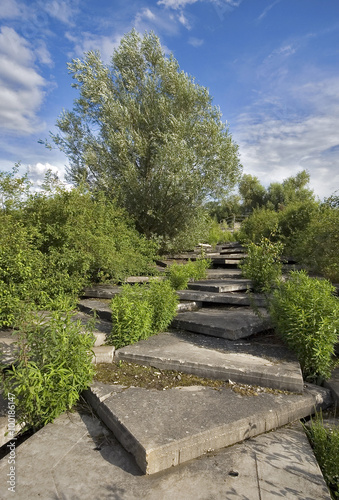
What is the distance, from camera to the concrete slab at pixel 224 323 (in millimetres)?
3725

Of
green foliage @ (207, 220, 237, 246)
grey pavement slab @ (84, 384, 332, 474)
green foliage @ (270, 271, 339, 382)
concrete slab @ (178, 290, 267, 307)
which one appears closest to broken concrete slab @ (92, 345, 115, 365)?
grey pavement slab @ (84, 384, 332, 474)

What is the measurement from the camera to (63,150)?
962cm

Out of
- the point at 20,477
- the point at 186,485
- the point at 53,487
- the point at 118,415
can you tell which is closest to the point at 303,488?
the point at 186,485

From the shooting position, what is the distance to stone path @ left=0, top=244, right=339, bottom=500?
173 cm

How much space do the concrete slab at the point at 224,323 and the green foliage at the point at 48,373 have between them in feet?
5.83

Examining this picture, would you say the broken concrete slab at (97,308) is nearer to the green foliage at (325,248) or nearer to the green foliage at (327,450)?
the green foliage at (327,450)

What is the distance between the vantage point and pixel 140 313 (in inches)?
137

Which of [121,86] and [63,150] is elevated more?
[121,86]

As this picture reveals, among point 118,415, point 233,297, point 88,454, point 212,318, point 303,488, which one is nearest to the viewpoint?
point 303,488

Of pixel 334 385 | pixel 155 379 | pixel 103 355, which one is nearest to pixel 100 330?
pixel 103 355

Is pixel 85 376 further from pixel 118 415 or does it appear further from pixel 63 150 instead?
pixel 63 150

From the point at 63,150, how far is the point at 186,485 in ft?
31.9

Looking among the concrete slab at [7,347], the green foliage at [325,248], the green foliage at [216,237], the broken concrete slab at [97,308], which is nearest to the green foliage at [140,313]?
the broken concrete slab at [97,308]

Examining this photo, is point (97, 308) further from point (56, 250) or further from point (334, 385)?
point (334, 385)
